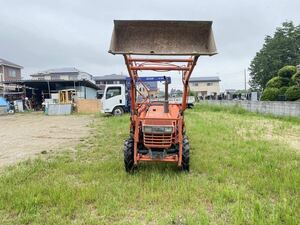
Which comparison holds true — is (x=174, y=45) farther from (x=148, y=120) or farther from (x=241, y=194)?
(x=241, y=194)

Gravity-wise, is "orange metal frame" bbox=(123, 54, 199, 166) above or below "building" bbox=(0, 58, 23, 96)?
below

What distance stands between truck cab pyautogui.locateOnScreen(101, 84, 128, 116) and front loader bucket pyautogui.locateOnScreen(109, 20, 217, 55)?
13.4 m

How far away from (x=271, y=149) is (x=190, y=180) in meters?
3.05

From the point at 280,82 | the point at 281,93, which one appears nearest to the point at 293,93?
the point at 281,93

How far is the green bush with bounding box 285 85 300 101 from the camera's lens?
52.3ft

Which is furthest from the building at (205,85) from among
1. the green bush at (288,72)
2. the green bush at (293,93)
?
the green bush at (293,93)

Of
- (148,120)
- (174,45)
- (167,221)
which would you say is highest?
(174,45)

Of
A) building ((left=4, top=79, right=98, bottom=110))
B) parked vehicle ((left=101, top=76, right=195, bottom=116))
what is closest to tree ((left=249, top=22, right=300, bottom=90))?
building ((left=4, top=79, right=98, bottom=110))

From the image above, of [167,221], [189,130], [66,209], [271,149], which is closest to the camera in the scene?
[167,221]

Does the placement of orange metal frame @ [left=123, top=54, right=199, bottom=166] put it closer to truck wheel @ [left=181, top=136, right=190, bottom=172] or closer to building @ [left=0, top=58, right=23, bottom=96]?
truck wheel @ [left=181, top=136, right=190, bottom=172]

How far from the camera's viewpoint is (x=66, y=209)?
359 cm

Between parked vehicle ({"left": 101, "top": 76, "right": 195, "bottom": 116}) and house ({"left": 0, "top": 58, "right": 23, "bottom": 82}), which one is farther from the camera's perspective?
house ({"left": 0, "top": 58, "right": 23, "bottom": 82})

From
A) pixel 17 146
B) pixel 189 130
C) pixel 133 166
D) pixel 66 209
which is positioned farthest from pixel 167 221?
pixel 189 130

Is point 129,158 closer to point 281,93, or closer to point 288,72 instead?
point 281,93
